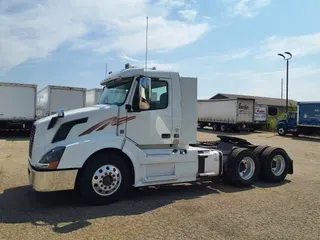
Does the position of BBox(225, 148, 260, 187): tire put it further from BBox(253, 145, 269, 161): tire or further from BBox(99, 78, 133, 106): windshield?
BBox(99, 78, 133, 106): windshield

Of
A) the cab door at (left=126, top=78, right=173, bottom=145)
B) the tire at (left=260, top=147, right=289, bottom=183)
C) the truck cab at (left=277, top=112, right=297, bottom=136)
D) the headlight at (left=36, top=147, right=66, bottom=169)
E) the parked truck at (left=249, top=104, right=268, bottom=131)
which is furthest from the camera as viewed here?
the parked truck at (left=249, top=104, right=268, bottom=131)

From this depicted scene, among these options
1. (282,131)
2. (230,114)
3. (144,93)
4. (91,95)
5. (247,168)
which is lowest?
(247,168)

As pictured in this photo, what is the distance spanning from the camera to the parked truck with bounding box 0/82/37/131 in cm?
2150

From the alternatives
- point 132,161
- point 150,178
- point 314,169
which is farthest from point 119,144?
point 314,169

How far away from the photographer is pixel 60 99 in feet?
74.4

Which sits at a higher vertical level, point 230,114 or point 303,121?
point 230,114

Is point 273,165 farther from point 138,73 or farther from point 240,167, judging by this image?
Answer: point 138,73

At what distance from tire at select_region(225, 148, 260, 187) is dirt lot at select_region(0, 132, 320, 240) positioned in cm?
27

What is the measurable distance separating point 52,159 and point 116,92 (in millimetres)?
2114

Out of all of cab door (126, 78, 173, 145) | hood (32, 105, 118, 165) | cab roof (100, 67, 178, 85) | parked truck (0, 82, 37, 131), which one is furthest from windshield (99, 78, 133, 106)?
parked truck (0, 82, 37, 131)

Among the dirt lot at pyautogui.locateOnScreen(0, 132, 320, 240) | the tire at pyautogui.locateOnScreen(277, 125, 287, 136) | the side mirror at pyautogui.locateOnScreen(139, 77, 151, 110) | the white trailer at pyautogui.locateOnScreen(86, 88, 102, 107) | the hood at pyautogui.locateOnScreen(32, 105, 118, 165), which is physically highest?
the white trailer at pyautogui.locateOnScreen(86, 88, 102, 107)

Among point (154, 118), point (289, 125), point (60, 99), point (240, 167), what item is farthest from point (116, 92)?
point (289, 125)

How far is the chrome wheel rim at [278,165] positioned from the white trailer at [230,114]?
78.7 feet

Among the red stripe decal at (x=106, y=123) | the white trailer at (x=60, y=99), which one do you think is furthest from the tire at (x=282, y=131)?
the red stripe decal at (x=106, y=123)
